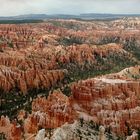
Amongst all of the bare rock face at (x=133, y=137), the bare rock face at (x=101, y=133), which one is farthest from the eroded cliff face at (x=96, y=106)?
the bare rock face at (x=133, y=137)

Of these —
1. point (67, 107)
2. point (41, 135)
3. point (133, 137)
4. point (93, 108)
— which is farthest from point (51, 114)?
point (133, 137)

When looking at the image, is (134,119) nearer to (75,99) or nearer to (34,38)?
(75,99)

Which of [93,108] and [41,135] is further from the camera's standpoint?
[93,108]

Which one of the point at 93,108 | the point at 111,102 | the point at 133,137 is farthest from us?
the point at 111,102

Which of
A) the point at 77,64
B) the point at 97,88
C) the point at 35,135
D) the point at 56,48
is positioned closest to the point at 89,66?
the point at 77,64

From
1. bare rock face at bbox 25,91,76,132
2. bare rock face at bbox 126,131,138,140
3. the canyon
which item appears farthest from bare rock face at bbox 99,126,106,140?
bare rock face at bbox 25,91,76,132

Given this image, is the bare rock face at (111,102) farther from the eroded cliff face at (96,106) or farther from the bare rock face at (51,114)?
the bare rock face at (51,114)

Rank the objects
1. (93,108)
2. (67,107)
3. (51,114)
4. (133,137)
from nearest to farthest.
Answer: (133,137) → (51,114) → (67,107) → (93,108)

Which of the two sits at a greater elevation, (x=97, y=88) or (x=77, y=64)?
(x=97, y=88)

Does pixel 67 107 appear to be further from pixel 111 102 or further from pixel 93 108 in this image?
pixel 111 102

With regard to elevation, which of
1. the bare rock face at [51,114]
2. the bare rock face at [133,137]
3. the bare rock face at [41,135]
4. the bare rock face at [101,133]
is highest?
the bare rock face at [51,114]

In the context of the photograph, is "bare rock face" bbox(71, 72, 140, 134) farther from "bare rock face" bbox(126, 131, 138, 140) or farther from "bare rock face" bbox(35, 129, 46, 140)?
"bare rock face" bbox(35, 129, 46, 140)
